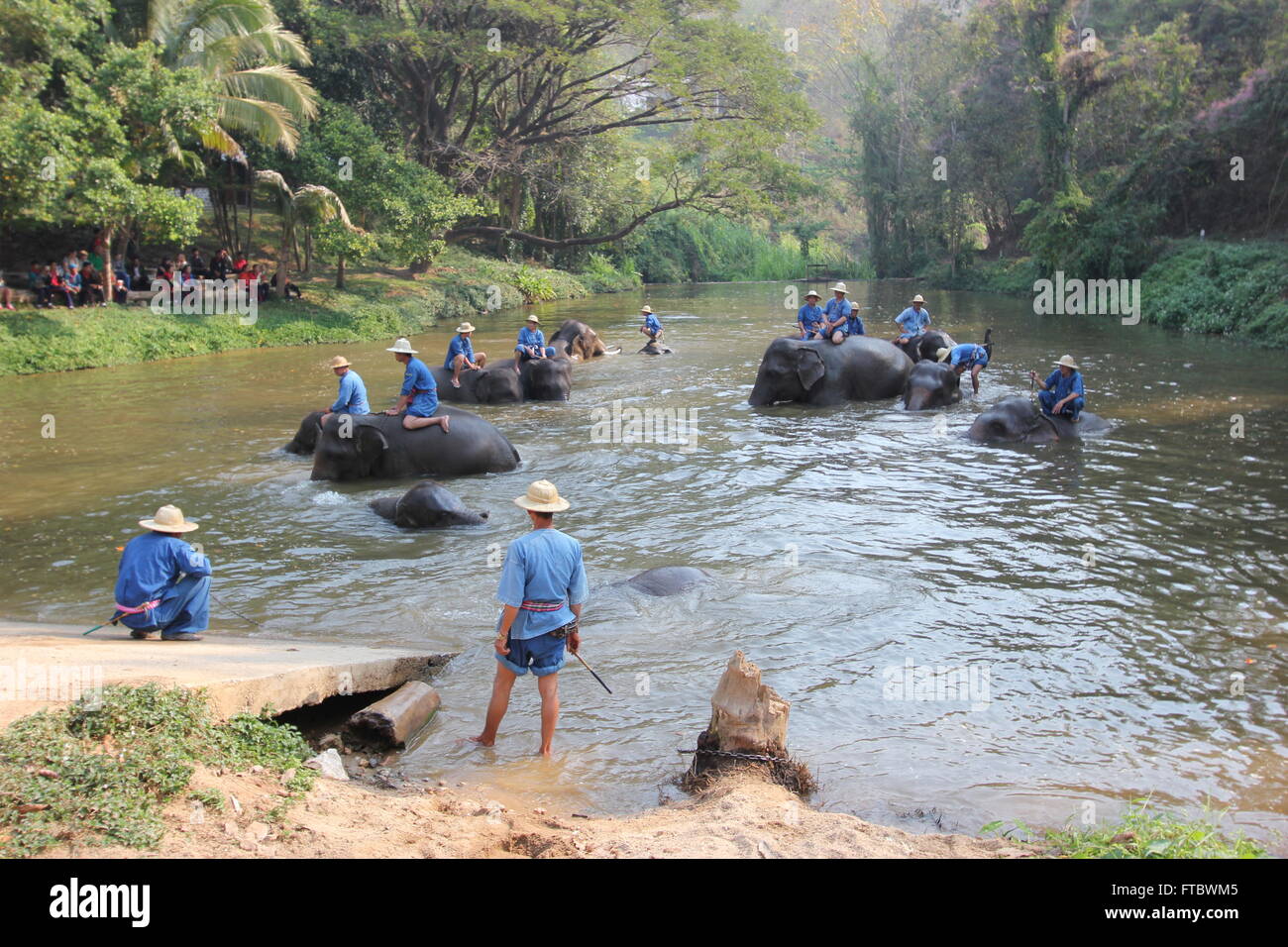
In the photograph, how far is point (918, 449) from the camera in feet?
45.7

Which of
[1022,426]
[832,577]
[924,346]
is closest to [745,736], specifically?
[832,577]

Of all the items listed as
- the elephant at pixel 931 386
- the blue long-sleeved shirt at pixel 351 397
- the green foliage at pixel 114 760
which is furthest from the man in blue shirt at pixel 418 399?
the elephant at pixel 931 386

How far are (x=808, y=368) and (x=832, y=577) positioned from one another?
27.0 ft

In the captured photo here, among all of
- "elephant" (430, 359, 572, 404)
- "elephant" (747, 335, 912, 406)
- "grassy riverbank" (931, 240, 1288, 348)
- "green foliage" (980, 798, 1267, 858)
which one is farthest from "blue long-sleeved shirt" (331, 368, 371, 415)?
"grassy riverbank" (931, 240, 1288, 348)

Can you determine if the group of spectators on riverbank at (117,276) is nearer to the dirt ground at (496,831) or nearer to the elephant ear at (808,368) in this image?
the elephant ear at (808,368)

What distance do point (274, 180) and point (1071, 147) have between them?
25702mm

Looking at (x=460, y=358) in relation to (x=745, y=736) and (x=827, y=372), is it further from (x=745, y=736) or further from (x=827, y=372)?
(x=745, y=736)

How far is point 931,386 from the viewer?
53.9ft

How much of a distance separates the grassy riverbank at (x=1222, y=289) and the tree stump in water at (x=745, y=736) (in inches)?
801

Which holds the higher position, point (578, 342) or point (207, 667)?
point (578, 342)

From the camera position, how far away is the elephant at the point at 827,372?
55.3ft

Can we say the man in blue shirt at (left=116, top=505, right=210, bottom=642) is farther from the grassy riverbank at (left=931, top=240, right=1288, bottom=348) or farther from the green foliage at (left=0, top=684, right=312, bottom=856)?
the grassy riverbank at (left=931, top=240, right=1288, bottom=348)

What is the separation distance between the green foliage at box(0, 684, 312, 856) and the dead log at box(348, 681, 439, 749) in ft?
2.30

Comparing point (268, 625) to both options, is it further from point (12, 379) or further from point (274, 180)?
point (274, 180)
